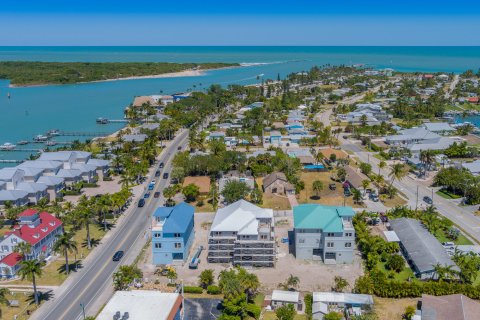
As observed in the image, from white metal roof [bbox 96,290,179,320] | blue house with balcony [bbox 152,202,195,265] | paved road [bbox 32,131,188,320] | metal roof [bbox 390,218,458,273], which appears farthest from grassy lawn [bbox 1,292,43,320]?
metal roof [bbox 390,218,458,273]

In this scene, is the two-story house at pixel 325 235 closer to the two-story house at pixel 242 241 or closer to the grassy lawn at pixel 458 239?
the two-story house at pixel 242 241

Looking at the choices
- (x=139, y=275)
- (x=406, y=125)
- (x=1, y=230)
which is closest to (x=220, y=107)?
(x=406, y=125)

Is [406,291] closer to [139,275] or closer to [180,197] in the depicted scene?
[139,275]

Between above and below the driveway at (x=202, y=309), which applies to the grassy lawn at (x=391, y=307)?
below

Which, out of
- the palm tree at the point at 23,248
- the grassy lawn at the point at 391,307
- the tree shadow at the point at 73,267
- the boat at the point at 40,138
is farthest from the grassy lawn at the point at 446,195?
the boat at the point at 40,138

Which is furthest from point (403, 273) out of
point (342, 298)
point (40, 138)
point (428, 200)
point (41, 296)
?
point (40, 138)

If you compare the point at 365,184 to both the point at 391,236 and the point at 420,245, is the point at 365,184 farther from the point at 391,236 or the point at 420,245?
the point at 420,245
